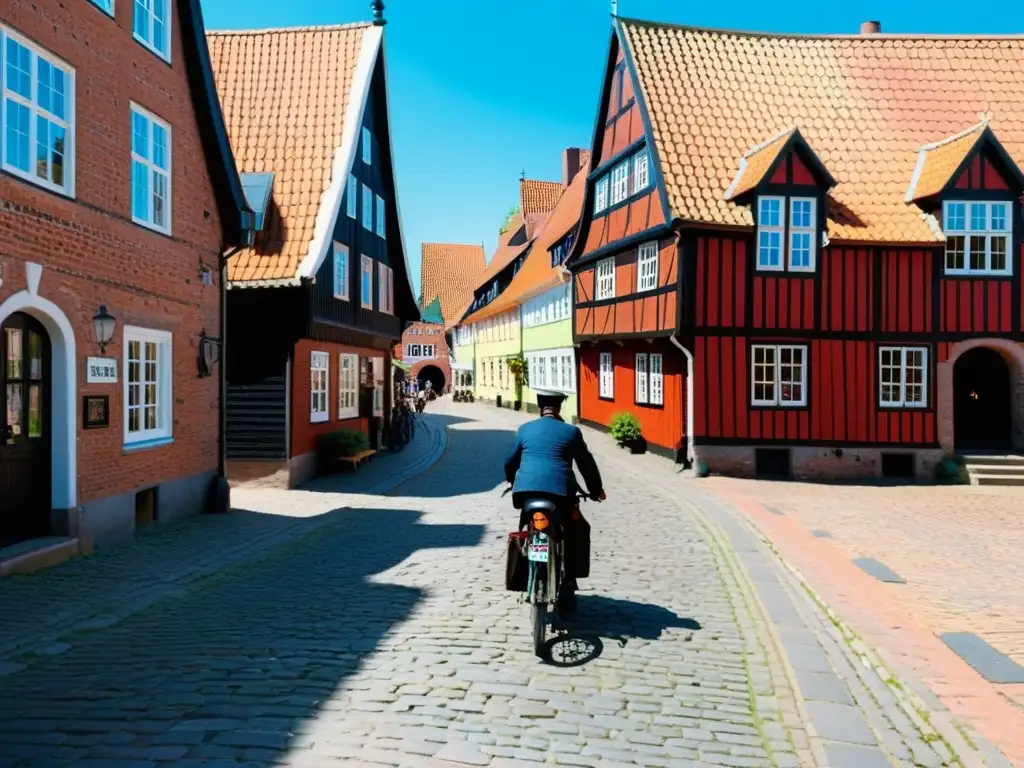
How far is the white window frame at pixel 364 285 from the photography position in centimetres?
1920

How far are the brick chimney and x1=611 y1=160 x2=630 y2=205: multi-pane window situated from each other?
17710mm

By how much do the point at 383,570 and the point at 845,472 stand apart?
13064 mm

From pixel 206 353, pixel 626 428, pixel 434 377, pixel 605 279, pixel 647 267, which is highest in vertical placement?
pixel 605 279

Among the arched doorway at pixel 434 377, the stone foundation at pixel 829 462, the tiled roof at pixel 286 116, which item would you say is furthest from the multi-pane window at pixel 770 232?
the arched doorway at pixel 434 377

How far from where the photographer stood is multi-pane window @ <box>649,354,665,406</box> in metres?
20.1

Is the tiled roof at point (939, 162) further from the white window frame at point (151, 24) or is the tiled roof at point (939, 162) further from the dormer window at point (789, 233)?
the white window frame at point (151, 24)

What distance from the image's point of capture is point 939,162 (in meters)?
18.8

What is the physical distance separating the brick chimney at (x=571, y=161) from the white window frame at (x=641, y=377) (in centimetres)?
2008

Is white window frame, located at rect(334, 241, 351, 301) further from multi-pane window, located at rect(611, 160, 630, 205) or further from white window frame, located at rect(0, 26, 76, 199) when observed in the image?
white window frame, located at rect(0, 26, 76, 199)

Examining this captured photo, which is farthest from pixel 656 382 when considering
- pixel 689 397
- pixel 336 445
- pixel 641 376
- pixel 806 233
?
pixel 336 445

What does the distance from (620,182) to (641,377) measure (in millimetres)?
5272

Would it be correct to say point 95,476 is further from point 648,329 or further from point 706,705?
point 648,329

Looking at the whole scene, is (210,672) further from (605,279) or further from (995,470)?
(605,279)

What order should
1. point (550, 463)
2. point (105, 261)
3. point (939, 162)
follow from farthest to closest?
point (939, 162), point (105, 261), point (550, 463)
